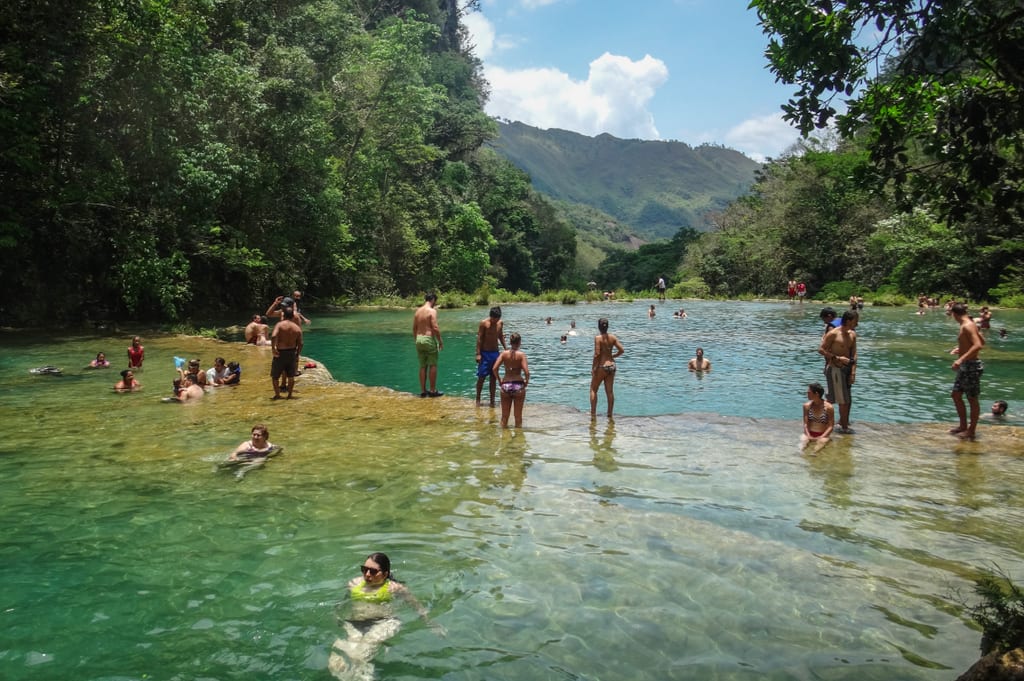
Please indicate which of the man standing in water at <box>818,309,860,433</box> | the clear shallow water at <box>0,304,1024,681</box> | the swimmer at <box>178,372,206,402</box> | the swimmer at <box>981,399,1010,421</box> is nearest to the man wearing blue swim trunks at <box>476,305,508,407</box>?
the clear shallow water at <box>0,304,1024,681</box>

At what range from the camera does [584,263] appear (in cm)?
10544

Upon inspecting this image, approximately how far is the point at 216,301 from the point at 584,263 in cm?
7791

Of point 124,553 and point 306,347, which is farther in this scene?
point 306,347

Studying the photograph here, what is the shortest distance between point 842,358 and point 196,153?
889 inches

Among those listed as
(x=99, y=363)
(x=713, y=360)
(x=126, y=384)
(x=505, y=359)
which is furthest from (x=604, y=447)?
(x=99, y=363)

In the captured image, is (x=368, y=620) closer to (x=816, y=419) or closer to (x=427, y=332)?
(x=816, y=419)

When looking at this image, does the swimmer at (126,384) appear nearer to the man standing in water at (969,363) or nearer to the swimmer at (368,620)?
the swimmer at (368,620)

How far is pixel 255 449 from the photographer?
28.6ft

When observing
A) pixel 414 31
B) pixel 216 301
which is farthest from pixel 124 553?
pixel 414 31

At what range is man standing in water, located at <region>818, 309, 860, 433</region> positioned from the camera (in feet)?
33.5

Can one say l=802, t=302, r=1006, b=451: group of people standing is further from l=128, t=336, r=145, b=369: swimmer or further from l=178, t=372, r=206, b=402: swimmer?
l=128, t=336, r=145, b=369: swimmer

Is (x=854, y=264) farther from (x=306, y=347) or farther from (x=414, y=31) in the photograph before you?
(x=306, y=347)

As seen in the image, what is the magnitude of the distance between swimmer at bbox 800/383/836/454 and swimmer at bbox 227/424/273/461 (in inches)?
293

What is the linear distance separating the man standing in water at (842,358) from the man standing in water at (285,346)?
9228 millimetres
